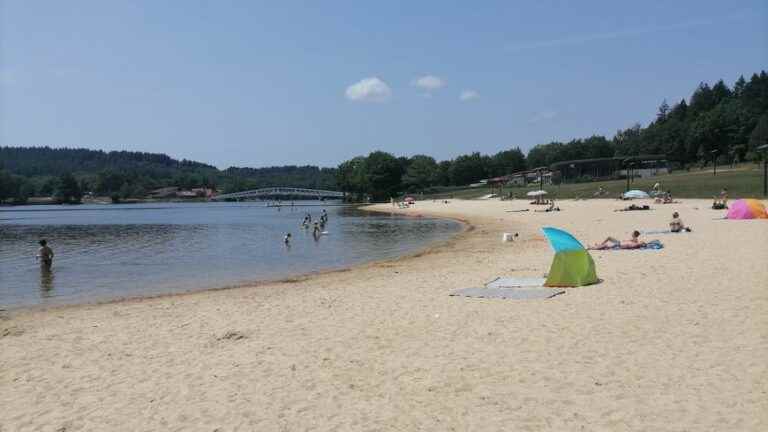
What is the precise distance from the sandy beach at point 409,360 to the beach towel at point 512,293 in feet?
1.21

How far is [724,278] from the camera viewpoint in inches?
496

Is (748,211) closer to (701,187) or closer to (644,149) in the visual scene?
(701,187)

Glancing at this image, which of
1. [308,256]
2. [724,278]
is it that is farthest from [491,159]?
[724,278]

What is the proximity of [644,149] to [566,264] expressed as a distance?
131 m

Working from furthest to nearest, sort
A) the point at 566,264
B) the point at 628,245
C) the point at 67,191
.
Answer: the point at 67,191 < the point at 628,245 < the point at 566,264

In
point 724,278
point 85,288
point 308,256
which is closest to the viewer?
point 724,278

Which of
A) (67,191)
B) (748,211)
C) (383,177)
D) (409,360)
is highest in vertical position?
(383,177)

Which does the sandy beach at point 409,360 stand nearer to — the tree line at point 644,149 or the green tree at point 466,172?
the tree line at point 644,149

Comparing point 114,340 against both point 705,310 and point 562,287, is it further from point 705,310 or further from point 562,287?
point 705,310

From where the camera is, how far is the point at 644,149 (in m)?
131

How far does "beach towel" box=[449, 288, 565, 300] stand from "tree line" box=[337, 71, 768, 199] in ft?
318

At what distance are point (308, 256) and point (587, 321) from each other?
60.7 ft

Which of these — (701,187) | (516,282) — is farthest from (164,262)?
(701,187)

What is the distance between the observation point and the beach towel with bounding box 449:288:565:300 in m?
11.7
